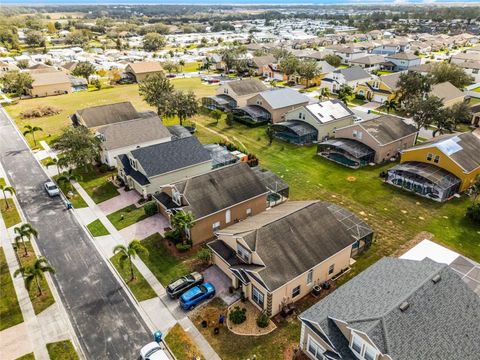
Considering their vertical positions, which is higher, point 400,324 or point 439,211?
point 400,324

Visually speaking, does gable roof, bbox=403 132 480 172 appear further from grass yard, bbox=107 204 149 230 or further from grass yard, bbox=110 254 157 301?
grass yard, bbox=110 254 157 301

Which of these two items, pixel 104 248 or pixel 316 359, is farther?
pixel 104 248

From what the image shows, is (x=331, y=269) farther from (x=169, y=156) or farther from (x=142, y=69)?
(x=142, y=69)

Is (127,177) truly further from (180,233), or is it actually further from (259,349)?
(259,349)

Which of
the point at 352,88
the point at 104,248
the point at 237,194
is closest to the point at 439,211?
the point at 237,194

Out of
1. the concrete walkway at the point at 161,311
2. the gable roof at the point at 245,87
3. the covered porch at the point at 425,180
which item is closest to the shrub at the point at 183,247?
the concrete walkway at the point at 161,311

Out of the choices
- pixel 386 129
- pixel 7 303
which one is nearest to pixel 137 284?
pixel 7 303

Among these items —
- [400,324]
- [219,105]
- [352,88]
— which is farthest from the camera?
[352,88]
